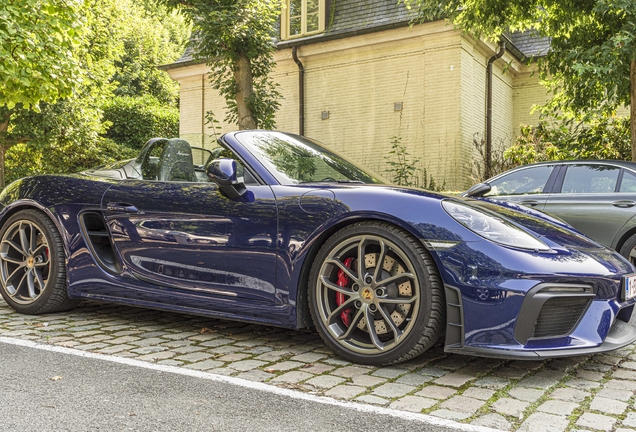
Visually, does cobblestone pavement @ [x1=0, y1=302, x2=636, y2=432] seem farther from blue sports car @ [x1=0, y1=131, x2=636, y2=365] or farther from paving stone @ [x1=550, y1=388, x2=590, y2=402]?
blue sports car @ [x1=0, y1=131, x2=636, y2=365]

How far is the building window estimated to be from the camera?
60.1ft

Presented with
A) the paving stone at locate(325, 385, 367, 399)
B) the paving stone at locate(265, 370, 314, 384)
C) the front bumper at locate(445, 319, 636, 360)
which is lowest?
the paving stone at locate(325, 385, 367, 399)

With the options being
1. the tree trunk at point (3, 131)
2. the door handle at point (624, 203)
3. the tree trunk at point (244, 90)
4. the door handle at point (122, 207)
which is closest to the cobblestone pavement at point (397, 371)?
the door handle at point (122, 207)

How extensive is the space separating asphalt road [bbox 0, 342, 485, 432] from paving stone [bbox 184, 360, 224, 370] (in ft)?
0.57

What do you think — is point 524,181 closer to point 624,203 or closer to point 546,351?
point 624,203

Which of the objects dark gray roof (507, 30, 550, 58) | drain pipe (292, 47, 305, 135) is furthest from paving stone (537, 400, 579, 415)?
dark gray roof (507, 30, 550, 58)

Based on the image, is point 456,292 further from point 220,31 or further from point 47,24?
point 220,31

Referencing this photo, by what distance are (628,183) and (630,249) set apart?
2.52 ft

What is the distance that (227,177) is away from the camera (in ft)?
12.3

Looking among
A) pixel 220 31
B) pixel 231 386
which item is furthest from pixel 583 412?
pixel 220 31

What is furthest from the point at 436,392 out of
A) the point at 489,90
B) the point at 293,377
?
the point at 489,90

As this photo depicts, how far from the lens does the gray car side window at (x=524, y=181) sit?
7680 mm

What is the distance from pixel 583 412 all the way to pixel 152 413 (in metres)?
1.89

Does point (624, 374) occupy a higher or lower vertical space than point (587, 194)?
lower
